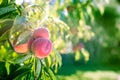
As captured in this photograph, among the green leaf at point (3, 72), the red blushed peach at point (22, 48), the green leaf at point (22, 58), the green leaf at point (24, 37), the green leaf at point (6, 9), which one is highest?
the green leaf at point (6, 9)

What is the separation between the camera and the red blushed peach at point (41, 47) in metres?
1.11

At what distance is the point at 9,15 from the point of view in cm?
123

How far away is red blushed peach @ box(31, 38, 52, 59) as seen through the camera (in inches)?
43.8

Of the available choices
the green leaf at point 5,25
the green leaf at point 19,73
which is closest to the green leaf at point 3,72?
the green leaf at point 19,73

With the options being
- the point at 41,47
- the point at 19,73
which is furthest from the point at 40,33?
the point at 19,73

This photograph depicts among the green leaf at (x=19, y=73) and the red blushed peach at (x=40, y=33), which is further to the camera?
the green leaf at (x=19, y=73)

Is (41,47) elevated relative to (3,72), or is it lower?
elevated

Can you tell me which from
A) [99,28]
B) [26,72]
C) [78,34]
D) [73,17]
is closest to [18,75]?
[26,72]

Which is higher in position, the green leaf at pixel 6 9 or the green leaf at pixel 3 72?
the green leaf at pixel 6 9

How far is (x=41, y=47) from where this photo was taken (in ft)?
3.68

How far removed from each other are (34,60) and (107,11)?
15.0 m

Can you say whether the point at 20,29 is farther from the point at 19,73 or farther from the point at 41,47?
the point at 19,73

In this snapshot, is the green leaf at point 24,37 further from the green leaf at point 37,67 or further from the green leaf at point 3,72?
the green leaf at point 3,72

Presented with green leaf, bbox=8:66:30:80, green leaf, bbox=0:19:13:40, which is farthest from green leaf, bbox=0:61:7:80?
green leaf, bbox=0:19:13:40
